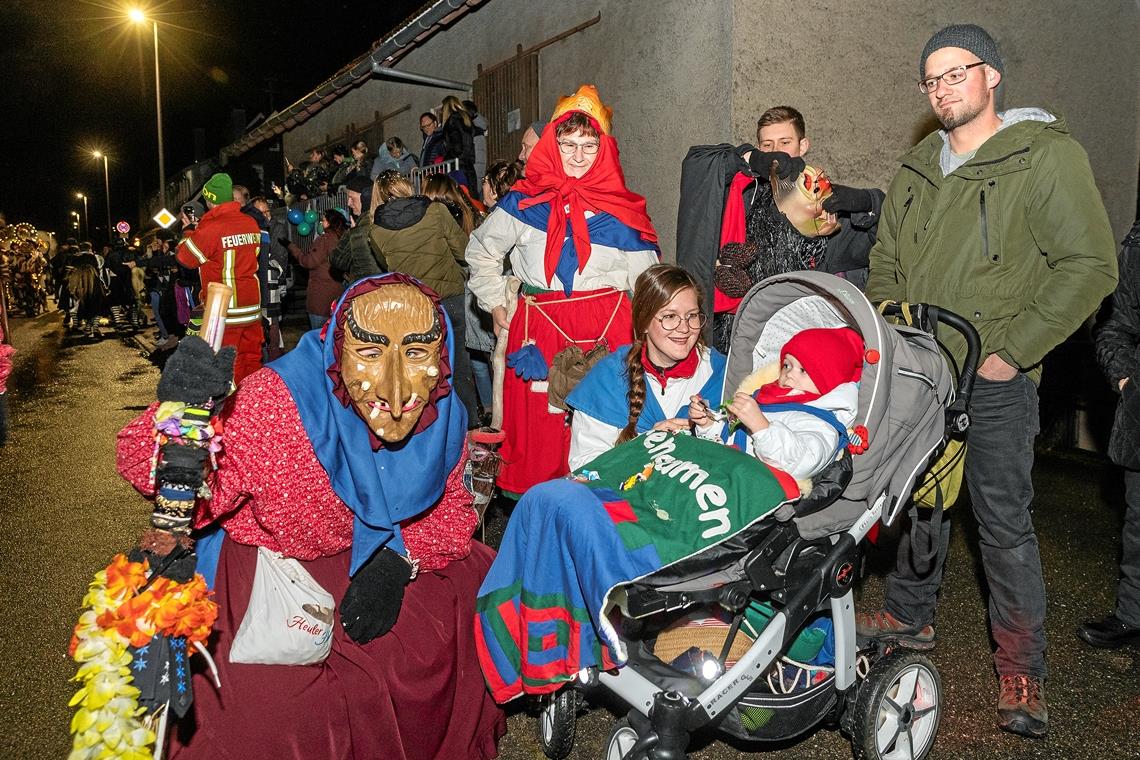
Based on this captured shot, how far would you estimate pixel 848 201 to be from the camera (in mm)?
3811

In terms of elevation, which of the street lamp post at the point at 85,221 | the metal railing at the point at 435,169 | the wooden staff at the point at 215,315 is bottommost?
the wooden staff at the point at 215,315

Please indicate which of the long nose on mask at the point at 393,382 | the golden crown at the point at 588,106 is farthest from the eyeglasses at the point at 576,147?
the long nose on mask at the point at 393,382

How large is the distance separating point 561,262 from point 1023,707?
2.70m

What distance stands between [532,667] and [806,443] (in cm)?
102

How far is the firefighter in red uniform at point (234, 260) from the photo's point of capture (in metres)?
6.92

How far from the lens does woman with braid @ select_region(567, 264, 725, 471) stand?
324 centimetres

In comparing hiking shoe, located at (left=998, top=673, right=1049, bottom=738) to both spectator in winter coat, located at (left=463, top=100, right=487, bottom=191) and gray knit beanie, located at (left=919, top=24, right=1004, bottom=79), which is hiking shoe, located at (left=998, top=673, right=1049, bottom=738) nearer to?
gray knit beanie, located at (left=919, top=24, right=1004, bottom=79)

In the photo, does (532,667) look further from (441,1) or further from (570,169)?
(441,1)

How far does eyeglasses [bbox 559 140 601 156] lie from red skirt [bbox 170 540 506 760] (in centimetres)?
221

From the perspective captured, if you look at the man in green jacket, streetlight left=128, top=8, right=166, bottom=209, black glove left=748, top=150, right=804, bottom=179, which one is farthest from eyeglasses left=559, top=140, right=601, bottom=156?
streetlight left=128, top=8, right=166, bottom=209

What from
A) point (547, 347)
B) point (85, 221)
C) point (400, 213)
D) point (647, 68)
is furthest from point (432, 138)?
point (85, 221)

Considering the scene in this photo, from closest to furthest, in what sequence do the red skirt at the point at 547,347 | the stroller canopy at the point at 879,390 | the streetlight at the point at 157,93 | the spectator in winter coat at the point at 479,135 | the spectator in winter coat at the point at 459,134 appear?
the stroller canopy at the point at 879,390, the red skirt at the point at 547,347, the spectator in winter coat at the point at 459,134, the spectator in winter coat at the point at 479,135, the streetlight at the point at 157,93

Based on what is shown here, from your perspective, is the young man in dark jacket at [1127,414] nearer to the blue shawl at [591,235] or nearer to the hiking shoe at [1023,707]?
the hiking shoe at [1023,707]

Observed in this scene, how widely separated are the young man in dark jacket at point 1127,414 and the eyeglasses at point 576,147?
247 centimetres
